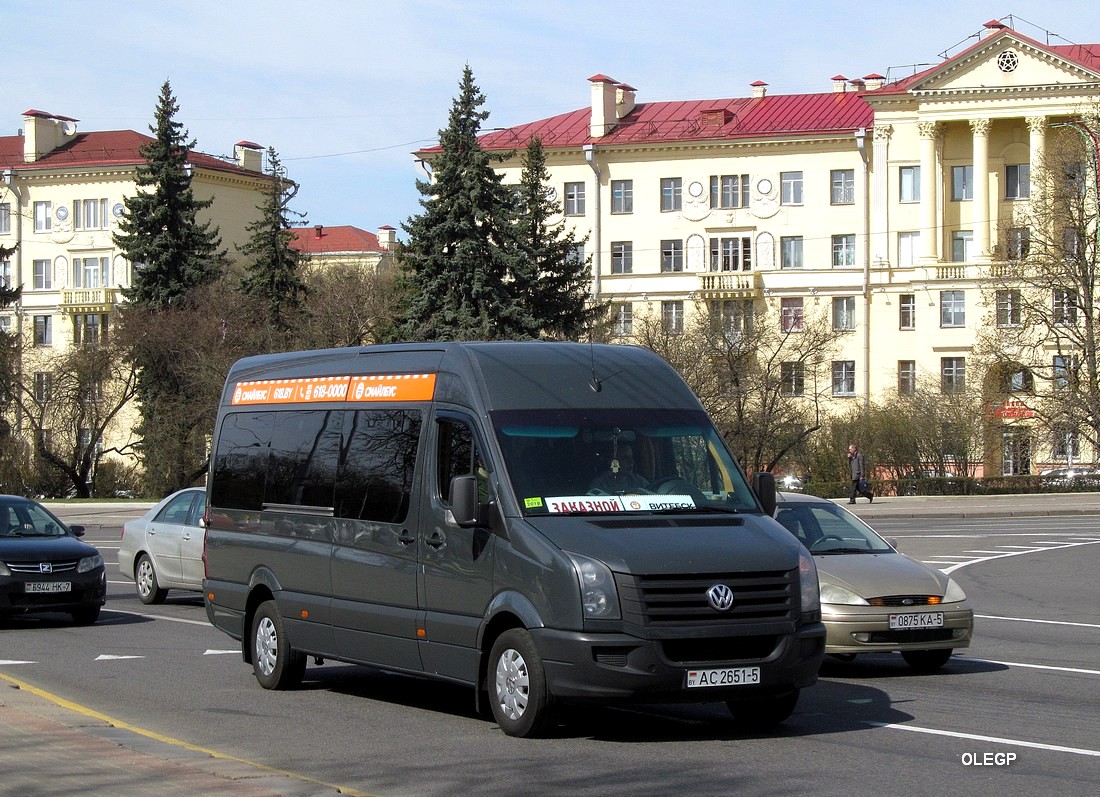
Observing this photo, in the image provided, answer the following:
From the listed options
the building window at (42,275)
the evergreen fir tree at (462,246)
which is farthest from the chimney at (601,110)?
the building window at (42,275)

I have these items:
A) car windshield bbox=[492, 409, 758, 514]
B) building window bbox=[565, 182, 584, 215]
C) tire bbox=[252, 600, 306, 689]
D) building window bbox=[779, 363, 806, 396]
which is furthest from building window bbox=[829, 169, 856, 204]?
car windshield bbox=[492, 409, 758, 514]

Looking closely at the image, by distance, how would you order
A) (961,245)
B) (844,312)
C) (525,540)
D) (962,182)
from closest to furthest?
(525,540) → (961,245) → (962,182) → (844,312)

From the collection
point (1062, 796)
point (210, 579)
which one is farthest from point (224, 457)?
point (1062, 796)

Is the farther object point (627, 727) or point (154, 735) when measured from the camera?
point (627, 727)

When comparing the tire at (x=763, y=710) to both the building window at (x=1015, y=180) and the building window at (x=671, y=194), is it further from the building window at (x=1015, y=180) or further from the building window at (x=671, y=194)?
the building window at (x=671, y=194)

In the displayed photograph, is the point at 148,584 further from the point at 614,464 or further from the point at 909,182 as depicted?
the point at 909,182

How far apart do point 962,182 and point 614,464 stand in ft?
246

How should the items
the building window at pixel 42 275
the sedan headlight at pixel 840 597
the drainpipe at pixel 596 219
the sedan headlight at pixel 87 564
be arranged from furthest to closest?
the building window at pixel 42 275 → the drainpipe at pixel 596 219 → the sedan headlight at pixel 87 564 → the sedan headlight at pixel 840 597

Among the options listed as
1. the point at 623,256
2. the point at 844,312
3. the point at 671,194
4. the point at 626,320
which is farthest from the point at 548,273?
the point at 844,312

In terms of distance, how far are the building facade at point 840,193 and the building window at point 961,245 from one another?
0.11 m

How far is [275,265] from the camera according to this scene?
6731 centimetres

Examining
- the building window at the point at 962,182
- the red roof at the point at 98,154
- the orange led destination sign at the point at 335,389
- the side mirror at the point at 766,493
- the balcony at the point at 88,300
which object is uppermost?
the red roof at the point at 98,154

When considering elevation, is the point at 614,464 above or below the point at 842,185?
below

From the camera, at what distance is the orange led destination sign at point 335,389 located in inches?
443
